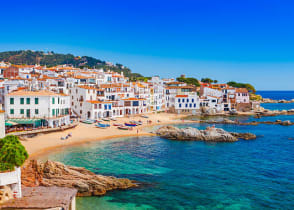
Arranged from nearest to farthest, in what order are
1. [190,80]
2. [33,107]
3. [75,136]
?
[75,136] < [33,107] < [190,80]

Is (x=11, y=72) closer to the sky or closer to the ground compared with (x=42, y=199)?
closer to the sky

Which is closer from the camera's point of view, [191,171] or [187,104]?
[191,171]

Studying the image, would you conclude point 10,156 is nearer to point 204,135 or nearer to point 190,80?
point 204,135

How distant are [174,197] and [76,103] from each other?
52453 millimetres

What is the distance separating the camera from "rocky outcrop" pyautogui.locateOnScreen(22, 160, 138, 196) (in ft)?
80.4

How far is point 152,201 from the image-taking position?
77.2 ft

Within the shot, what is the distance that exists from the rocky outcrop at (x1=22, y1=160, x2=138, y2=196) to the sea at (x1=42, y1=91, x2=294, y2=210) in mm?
932

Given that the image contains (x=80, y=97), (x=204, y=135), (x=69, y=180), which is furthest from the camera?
(x=80, y=97)

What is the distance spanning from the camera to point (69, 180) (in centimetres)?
2489

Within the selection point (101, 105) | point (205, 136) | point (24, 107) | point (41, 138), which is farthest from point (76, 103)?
point (205, 136)

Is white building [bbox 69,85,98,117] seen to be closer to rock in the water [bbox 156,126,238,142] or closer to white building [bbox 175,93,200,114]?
rock in the water [bbox 156,126,238,142]

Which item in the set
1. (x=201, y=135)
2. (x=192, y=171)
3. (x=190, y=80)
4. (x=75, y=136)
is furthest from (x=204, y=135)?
(x=190, y=80)

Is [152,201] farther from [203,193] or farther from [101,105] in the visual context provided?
[101,105]

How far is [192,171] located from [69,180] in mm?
14888
